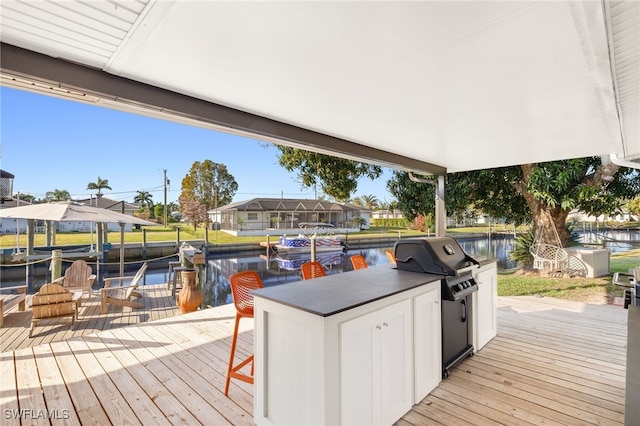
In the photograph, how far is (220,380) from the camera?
2520 millimetres

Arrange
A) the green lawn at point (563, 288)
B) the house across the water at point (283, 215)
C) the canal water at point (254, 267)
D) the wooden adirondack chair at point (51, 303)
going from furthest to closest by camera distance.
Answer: the house across the water at point (283, 215), the canal water at point (254, 267), the green lawn at point (563, 288), the wooden adirondack chair at point (51, 303)

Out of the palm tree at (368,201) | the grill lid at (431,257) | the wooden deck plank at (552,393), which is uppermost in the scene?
the palm tree at (368,201)

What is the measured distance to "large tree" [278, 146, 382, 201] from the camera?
6189mm

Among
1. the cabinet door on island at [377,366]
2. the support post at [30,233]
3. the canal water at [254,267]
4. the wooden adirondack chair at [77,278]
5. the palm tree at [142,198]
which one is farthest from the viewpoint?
the palm tree at [142,198]

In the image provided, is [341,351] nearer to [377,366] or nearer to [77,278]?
[377,366]

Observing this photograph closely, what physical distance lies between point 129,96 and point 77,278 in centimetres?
616

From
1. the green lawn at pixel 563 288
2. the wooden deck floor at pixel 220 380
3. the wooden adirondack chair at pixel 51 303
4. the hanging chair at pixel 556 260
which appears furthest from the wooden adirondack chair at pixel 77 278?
the hanging chair at pixel 556 260

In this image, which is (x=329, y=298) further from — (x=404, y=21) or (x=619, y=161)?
(x=619, y=161)

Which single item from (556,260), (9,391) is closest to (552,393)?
(9,391)

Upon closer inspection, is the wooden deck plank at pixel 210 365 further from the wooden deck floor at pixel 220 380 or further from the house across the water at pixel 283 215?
the house across the water at pixel 283 215

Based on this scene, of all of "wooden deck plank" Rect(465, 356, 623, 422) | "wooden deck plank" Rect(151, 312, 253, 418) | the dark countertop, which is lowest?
"wooden deck plank" Rect(151, 312, 253, 418)

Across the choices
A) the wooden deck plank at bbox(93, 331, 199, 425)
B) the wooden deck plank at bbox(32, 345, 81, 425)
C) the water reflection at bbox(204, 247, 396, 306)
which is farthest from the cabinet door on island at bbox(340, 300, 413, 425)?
the water reflection at bbox(204, 247, 396, 306)

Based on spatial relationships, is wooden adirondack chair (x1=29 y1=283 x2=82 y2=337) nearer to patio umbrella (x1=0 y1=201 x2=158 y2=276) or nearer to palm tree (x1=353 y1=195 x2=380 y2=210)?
patio umbrella (x1=0 y1=201 x2=158 y2=276)

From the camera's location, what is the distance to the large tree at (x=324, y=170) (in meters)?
6.19
